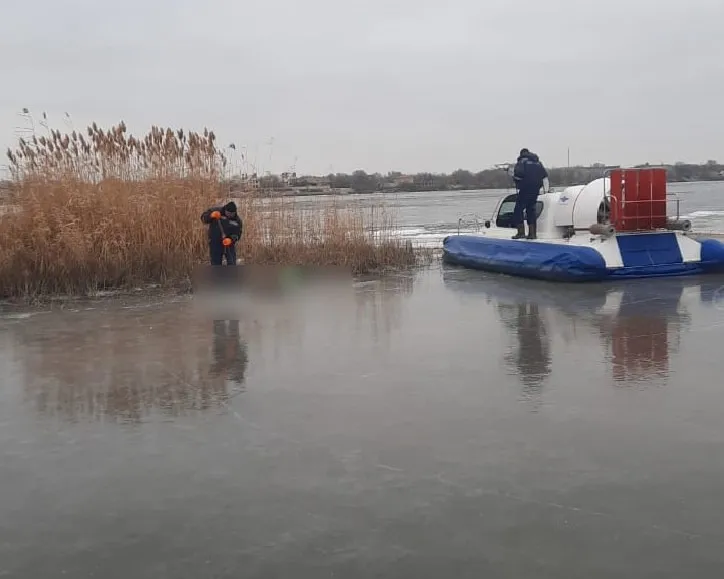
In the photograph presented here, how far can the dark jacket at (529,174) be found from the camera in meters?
13.9

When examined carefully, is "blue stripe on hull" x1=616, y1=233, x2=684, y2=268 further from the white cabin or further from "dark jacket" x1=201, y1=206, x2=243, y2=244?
"dark jacket" x1=201, y1=206, x2=243, y2=244

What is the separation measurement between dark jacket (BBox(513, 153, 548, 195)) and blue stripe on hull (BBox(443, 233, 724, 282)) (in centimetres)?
139

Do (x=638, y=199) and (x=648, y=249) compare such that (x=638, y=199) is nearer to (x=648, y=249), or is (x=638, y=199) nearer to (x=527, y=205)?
(x=648, y=249)

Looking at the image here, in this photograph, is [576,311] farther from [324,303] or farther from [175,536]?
[175,536]

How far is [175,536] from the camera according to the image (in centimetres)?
352

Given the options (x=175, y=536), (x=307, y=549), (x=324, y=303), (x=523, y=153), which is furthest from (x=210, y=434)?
(x=523, y=153)

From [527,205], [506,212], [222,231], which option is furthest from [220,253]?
[506,212]

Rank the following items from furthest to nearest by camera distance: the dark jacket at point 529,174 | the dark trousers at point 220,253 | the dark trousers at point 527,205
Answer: the dark trousers at point 527,205, the dark jacket at point 529,174, the dark trousers at point 220,253

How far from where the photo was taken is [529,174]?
1394cm

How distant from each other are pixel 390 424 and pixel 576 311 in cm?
488

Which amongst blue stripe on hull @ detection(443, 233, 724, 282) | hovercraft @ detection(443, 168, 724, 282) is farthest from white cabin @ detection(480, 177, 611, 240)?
blue stripe on hull @ detection(443, 233, 724, 282)

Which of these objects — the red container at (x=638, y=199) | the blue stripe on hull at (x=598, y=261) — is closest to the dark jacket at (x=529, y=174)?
the blue stripe on hull at (x=598, y=261)

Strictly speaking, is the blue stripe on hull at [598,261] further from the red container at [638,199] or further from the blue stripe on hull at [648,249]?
the red container at [638,199]

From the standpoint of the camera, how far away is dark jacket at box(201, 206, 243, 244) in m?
12.1
